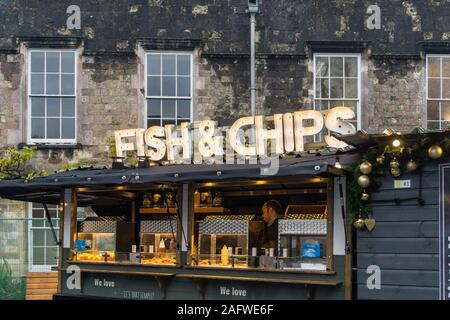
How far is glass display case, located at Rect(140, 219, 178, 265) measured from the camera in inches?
447

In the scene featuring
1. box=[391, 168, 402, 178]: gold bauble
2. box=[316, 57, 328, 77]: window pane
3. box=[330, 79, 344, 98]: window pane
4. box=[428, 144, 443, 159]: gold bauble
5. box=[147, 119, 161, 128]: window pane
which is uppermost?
box=[316, 57, 328, 77]: window pane

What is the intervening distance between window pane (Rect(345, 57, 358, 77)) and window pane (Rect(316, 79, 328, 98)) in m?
0.60

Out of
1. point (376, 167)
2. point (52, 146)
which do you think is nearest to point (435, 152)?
point (376, 167)

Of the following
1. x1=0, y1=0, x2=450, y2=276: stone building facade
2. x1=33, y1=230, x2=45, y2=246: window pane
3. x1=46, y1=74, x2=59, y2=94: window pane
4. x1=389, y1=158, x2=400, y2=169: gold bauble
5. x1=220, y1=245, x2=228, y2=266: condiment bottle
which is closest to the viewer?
x1=389, y1=158, x2=400, y2=169: gold bauble

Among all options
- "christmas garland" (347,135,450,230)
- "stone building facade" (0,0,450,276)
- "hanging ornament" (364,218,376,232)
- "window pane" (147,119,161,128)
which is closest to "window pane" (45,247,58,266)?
"stone building facade" (0,0,450,276)

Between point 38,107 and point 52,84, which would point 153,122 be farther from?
point 38,107

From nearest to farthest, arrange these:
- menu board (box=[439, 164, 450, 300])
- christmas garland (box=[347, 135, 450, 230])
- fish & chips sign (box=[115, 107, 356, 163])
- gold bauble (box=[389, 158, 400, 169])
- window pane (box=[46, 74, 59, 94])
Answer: menu board (box=[439, 164, 450, 300]) < christmas garland (box=[347, 135, 450, 230]) < gold bauble (box=[389, 158, 400, 169]) < fish & chips sign (box=[115, 107, 356, 163]) < window pane (box=[46, 74, 59, 94])

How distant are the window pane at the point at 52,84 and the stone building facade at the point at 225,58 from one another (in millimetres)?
132

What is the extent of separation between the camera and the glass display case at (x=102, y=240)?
1194 centimetres

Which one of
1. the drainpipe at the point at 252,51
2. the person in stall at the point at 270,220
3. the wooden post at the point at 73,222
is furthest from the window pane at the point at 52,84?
the person in stall at the point at 270,220

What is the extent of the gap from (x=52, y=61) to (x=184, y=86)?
3388 millimetres

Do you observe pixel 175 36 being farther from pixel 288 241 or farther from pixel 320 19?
pixel 288 241

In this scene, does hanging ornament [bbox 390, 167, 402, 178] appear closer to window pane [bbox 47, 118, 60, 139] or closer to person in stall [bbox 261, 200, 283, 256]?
person in stall [bbox 261, 200, 283, 256]

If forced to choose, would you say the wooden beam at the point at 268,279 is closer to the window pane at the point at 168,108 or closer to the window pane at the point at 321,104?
the window pane at the point at 168,108
